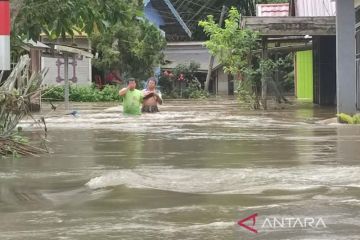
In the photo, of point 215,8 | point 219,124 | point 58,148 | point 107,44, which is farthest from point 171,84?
point 58,148

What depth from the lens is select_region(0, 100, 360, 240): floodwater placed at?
4.89 metres

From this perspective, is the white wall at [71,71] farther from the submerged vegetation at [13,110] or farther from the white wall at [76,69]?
the submerged vegetation at [13,110]

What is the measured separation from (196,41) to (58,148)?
3380 cm

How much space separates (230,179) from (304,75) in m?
26.3

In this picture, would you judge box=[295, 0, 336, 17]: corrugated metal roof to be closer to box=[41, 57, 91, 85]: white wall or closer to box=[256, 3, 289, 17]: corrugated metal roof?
box=[256, 3, 289, 17]: corrugated metal roof

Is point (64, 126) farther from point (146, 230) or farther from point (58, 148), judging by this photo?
point (146, 230)

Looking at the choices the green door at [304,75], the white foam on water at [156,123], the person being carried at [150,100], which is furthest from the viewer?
the green door at [304,75]

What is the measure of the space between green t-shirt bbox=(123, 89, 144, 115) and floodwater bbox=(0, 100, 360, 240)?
5234mm

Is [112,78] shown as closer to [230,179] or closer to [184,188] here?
[230,179]

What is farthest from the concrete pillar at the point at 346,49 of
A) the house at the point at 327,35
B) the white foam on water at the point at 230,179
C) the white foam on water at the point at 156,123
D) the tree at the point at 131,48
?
the tree at the point at 131,48

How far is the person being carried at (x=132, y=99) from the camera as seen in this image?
16703mm

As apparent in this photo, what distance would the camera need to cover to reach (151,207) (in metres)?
5.64

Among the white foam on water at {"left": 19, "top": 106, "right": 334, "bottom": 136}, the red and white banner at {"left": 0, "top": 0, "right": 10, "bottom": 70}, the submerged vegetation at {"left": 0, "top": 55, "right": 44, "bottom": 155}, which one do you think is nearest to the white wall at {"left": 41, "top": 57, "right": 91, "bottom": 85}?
the white foam on water at {"left": 19, "top": 106, "right": 334, "bottom": 136}

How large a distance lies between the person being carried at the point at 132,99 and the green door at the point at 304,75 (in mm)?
16137
